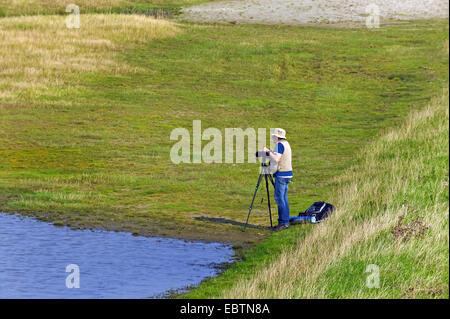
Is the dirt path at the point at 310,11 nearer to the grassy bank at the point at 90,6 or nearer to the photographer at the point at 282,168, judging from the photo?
the grassy bank at the point at 90,6

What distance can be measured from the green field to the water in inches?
29.6

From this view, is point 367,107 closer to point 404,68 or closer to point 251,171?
point 404,68

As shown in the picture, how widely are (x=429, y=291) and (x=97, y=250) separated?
7497mm

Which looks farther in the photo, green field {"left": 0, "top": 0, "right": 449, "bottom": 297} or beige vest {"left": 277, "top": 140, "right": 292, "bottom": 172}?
green field {"left": 0, "top": 0, "right": 449, "bottom": 297}

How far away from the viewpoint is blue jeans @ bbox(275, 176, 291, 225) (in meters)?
18.7

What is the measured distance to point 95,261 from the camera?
1584 centimetres

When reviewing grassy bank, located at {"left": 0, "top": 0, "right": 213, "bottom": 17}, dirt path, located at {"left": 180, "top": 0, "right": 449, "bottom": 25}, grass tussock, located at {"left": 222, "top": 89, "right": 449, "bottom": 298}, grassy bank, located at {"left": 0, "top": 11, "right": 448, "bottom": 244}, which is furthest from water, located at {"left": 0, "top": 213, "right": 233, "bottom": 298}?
dirt path, located at {"left": 180, "top": 0, "right": 449, "bottom": 25}

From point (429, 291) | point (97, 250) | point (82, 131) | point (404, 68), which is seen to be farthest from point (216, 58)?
point (429, 291)

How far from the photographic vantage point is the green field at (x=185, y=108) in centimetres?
2119

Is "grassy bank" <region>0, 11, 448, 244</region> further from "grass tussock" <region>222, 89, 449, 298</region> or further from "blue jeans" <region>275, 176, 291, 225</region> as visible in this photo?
"grass tussock" <region>222, 89, 449, 298</region>

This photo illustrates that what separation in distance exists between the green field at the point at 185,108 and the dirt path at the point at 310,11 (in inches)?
174

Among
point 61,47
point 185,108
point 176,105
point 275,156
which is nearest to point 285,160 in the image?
point 275,156

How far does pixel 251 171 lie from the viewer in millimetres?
27453

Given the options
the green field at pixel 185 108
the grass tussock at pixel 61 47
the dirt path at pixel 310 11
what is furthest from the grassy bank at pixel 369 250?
the dirt path at pixel 310 11
